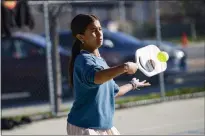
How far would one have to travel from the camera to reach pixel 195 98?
35.3 ft

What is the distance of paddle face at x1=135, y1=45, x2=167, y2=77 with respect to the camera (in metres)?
3.70

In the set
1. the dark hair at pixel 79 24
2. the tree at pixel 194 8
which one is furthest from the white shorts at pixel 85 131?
the tree at pixel 194 8

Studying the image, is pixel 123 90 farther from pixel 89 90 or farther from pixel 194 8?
pixel 194 8

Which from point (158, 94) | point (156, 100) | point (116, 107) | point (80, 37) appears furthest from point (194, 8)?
point (80, 37)

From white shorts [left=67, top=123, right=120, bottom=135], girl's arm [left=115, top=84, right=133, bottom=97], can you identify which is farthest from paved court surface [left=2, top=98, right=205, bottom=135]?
white shorts [left=67, top=123, right=120, bottom=135]

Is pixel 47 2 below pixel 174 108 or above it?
above

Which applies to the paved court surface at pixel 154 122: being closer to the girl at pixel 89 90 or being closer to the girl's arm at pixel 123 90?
the girl's arm at pixel 123 90

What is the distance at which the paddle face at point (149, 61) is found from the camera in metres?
3.70

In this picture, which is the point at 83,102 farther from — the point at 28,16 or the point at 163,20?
the point at 163,20

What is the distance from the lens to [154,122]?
8.82 metres

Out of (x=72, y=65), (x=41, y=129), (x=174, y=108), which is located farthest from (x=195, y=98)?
(x=72, y=65)

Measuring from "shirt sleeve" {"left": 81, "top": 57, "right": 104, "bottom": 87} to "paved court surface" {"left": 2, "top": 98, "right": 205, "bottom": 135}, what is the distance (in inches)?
168

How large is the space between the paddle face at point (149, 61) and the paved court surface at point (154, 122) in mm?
4103

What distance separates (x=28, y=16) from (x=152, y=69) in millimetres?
6165
